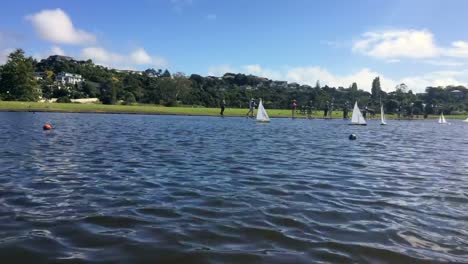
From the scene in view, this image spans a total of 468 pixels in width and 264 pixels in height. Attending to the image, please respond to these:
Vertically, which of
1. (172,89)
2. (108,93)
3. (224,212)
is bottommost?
(224,212)

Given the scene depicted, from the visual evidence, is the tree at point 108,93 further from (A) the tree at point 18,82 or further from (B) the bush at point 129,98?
(A) the tree at point 18,82

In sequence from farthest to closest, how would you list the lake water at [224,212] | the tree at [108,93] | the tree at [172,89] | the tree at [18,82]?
1. the tree at [172,89]
2. the tree at [108,93]
3. the tree at [18,82]
4. the lake water at [224,212]

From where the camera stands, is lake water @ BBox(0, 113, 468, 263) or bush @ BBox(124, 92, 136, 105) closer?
lake water @ BBox(0, 113, 468, 263)

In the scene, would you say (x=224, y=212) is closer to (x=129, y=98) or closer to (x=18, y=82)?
(x=18, y=82)

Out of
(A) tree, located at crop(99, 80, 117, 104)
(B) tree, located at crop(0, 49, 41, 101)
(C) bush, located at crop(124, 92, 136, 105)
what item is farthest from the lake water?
(C) bush, located at crop(124, 92, 136, 105)

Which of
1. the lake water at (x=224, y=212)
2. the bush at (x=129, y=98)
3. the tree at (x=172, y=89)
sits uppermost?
the tree at (x=172, y=89)

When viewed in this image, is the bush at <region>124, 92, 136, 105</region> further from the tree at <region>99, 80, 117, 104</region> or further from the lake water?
the lake water

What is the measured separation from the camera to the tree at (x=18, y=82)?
379 feet

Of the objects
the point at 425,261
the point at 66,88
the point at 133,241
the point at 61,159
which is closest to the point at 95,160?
the point at 61,159

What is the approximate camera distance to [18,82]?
115625 mm

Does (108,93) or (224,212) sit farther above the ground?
(108,93)

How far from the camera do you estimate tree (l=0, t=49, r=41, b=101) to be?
11544 centimetres

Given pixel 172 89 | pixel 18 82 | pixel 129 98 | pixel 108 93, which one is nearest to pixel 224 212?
pixel 18 82

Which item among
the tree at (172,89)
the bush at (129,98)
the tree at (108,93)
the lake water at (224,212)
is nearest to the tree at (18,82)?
the tree at (108,93)
